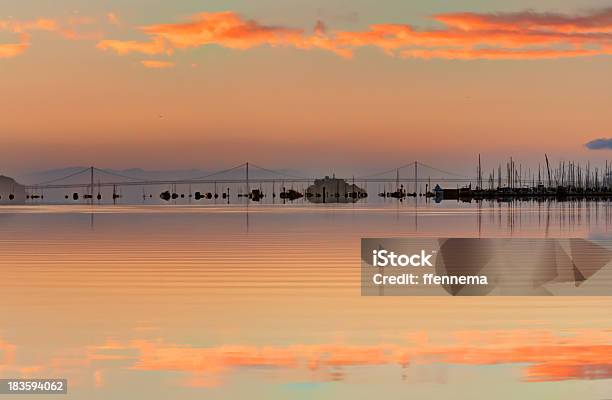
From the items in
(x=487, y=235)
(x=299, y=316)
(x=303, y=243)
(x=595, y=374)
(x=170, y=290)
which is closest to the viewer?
(x=595, y=374)

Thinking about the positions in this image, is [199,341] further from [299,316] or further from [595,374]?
[595,374]

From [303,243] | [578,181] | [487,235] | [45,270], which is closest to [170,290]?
[45,270]

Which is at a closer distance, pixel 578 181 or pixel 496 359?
pixel 496 359

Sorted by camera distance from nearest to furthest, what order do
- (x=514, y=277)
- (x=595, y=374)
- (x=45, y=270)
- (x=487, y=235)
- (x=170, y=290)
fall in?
(x=595, y=374), (x=170, y=290), (x=514, y=277), (x=45, y=270), (x=487, y=235)

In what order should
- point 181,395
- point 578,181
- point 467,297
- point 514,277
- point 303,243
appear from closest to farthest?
point 181,395 → point 467,297 → point 514,277 → point 303,243 → point 578,181

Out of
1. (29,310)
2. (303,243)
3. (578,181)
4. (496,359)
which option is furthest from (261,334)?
(578,181)

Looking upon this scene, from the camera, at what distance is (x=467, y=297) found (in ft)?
45.5

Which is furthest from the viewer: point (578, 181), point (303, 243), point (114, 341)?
point (578, 181)

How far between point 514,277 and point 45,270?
9.07m

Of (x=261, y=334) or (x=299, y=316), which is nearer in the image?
(x=261, y=334)

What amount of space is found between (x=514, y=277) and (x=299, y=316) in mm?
6423

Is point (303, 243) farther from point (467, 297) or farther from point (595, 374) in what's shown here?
point (595, 374)

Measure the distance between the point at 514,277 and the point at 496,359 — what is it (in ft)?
26.4

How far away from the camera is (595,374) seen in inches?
337
